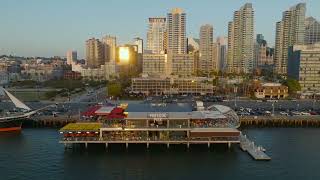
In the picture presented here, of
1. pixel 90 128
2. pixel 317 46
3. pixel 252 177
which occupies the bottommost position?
pixel 252 177

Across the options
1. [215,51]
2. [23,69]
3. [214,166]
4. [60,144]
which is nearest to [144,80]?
[60,144]

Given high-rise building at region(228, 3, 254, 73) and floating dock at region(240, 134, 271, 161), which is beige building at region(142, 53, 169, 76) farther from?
floating dock at region(240, 134, 271, 161)

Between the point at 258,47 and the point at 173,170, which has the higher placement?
the point at 258,47

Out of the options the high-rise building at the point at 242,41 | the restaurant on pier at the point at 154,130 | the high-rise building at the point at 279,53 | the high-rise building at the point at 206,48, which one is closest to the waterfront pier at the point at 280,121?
the restaurant on pier at the point at 154,130

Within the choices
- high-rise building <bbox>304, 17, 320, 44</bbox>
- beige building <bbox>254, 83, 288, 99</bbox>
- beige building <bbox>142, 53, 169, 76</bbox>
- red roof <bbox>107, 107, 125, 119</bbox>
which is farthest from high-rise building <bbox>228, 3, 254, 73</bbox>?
red roof <bbox>107, 107, 125, 119</bbox>

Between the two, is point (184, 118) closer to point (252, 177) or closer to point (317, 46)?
point (252, 177)
